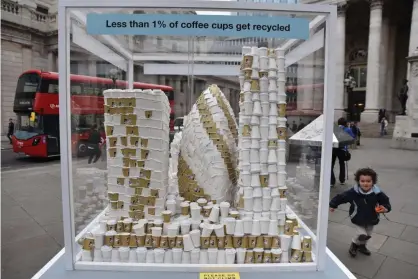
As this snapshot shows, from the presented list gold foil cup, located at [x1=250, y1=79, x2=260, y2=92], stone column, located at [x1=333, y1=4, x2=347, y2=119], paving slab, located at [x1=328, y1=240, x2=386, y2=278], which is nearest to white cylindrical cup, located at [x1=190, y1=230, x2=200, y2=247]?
gold foil cup, located at [x1=250, y1=79, x2=260, y2=92]

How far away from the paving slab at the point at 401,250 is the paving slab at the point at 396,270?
0.45 ft

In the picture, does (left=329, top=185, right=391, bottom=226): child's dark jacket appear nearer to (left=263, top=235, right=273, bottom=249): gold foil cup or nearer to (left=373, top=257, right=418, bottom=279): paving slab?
(left=373, top=257, right=418, bottom=279): paving slab

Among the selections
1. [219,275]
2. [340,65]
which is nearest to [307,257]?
[219,275]

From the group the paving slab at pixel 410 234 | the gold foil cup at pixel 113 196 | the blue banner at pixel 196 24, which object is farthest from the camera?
the paving slab at pixel 410 234

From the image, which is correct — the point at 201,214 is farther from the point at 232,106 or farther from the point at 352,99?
the point at 352,99

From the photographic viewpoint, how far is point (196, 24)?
2502 millimetres

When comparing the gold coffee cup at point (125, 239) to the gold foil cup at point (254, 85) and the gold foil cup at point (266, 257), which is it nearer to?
the gold foil cup at point (266, 257)

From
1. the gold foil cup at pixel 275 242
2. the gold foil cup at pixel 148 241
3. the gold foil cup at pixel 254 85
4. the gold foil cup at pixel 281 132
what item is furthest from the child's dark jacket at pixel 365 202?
the gold foil cup at pixel 148 241

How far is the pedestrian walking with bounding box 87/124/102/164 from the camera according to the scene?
12.9 feet

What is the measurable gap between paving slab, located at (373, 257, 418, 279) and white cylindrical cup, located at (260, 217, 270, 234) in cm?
135

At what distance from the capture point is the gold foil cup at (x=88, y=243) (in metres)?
2.86

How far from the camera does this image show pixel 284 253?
9.31 ft

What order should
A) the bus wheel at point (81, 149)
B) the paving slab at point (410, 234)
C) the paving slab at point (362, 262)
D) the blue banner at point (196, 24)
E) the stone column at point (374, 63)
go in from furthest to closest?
1. the stone column at point (374, 63)
2. the paving slab at point (410, 234)
3. the bus wheel at point (81, 149)
4. the paving slab at point (362, 262)
5. the blue banner at point (196, 24)

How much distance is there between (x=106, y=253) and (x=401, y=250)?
358 centimetres
